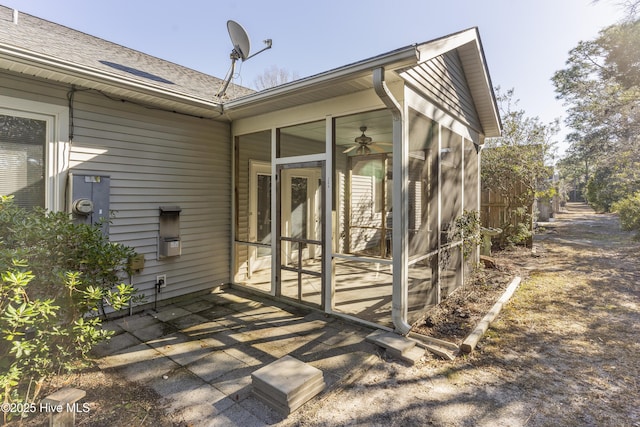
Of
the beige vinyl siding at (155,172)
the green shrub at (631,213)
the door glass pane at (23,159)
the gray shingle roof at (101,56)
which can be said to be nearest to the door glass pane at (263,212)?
the beige vinyl siding at (155,172)

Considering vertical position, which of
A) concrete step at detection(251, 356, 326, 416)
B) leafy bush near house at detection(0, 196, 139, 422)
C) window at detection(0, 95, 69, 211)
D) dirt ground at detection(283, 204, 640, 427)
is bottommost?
dirt ground at detection(283, 204, 640, 427)

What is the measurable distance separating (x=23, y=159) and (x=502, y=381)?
17.2 feet

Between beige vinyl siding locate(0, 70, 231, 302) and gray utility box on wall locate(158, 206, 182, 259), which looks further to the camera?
gray utility box on wall locate(158, 206, 182, 259)

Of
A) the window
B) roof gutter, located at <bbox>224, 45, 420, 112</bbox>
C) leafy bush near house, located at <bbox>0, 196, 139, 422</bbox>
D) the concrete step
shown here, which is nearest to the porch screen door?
roof gutter, located at <bbox>224, 45, 420, 112</bbox>

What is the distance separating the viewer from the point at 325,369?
2.86m

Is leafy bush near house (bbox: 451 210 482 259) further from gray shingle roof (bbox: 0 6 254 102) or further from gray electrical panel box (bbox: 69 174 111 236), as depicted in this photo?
gray electrical panel box (bbox: 69 174 111 236)

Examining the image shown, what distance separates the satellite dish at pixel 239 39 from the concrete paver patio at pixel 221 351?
4.03 meters

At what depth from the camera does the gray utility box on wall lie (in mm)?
4430

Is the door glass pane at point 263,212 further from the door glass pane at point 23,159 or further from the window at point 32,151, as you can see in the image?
the door glass pane at point 23,159

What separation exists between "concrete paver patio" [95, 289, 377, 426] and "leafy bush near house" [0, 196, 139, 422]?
613 mm

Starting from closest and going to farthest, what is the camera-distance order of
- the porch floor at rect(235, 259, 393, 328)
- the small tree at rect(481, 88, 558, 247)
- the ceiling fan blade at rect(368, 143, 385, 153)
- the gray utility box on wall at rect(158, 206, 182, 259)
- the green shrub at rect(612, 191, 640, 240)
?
the porch floor at rect(235, 259, 393, 328) < the gray utility box on wall at rect(158, 206, 182, 259) < the ceiling fan blade at rect(368, 143, 385, 153) < the green shrub at rect(612, 191, 640, 240) < the small tree at rect(481, 88, 558, 247)

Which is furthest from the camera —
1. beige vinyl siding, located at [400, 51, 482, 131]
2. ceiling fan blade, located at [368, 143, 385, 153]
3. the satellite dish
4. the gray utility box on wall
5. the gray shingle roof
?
ceiling fan blade, located at [368, 143, 385, 153]

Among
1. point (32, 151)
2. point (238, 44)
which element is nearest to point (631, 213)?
point (238, 44)

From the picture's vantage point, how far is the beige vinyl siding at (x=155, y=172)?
3.74 m
